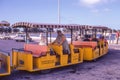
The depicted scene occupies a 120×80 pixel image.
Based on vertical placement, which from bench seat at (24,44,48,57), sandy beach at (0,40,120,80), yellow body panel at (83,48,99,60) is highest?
bench seat at (24,44,48,57)

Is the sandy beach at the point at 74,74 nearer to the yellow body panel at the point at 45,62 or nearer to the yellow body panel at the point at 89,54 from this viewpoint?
the yellow body panel at the point at 45,62

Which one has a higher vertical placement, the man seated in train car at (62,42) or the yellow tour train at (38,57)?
the man seated in train car at (62,42)

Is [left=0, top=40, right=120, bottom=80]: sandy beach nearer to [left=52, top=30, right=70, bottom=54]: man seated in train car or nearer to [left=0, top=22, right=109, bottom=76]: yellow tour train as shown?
[left=0, top=22, right=109, bottom=76]: yellow tour train

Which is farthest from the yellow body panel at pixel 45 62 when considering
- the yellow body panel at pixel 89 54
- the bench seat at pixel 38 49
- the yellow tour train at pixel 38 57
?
the yellow body panel at pixel 89 54

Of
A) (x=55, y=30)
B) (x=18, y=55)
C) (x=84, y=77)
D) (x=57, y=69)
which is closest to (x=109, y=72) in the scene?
(x=84, y=77)

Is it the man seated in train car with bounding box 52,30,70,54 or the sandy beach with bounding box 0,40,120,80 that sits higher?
the man seated in train car with bounding box 52,30,70,54

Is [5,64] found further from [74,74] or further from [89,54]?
[89,54]

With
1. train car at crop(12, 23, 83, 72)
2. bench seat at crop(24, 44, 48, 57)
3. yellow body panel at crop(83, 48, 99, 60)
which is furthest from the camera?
yellow body panel at crop(83, 48, 99, 60)

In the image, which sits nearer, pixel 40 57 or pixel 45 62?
pixel 40 57

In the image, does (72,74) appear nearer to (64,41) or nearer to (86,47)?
(64,41)

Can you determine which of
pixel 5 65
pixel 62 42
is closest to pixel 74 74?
pixel 62 42

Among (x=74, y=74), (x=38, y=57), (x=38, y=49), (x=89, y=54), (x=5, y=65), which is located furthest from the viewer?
(x=89, y=54)

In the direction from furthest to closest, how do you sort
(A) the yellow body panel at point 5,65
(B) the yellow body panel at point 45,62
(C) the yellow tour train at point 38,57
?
(B) the yellow body panel at point 45,62, (C) the yellow tour train at point 38,57, (A) the yellow body panel at point 5,65

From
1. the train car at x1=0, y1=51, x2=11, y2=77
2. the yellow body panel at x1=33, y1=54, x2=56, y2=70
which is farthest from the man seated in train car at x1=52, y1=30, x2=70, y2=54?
the train car at x1=0, y1=51, x2=11, y2=77
